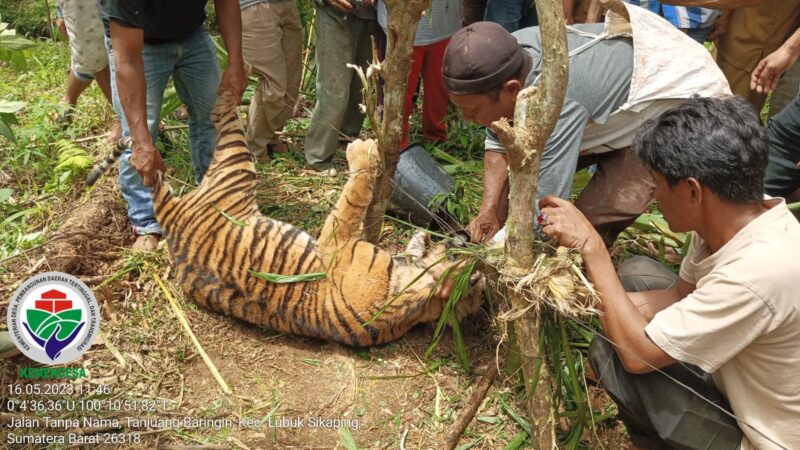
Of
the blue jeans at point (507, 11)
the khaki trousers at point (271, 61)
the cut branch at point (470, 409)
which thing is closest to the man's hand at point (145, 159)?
the khaki trousers at point (271, 61)

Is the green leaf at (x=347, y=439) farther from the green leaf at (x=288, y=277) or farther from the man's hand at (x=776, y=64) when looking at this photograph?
the man's hand at (x=776, y=64)

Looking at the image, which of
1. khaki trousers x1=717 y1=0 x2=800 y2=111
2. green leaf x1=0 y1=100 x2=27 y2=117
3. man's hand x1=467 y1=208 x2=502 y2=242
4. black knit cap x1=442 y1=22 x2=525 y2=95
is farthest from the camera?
khaki trousers x1=717 y1=0 x2=800 y2=111

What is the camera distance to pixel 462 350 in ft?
10.8

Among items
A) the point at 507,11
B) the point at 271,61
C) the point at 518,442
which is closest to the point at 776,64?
the point at 507,11

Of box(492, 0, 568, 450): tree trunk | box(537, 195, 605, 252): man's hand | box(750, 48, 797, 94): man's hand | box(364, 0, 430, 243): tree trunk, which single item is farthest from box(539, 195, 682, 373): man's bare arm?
box(750, 48, 797, 94): man's hand

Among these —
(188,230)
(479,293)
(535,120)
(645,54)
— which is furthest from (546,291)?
(188,230)

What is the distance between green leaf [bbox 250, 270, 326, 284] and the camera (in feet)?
11.4

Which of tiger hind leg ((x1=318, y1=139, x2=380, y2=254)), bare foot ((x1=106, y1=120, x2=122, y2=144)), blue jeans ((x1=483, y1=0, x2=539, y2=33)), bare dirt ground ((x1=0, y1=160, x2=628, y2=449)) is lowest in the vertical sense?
bare dirt ground ((x1=0, y1=160, x2=628, y2=449))

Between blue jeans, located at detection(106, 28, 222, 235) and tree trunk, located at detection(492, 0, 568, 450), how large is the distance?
98.0 inches

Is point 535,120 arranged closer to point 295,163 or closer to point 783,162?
point 783,162

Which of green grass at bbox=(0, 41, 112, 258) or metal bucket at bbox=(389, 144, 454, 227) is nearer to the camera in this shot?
metal bucket at bbox=(389, 144, 454, 227)

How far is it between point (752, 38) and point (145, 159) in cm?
416

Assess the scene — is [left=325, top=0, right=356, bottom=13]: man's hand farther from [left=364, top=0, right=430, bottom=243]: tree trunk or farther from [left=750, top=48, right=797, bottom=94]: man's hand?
[left=750, top=48, right=797, bottom=94]: man's hand

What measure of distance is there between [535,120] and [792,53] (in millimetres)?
2797
